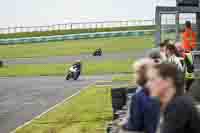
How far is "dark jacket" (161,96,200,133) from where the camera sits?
216 inches

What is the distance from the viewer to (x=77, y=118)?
17.8 m

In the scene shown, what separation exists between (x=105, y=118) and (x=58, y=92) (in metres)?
10.1

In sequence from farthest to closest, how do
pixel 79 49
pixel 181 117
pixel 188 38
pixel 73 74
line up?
pixel 79 49, pixel 73 74, pixel 188 38, pixel 181 117

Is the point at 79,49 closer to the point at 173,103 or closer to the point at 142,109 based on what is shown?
the point at 142,109

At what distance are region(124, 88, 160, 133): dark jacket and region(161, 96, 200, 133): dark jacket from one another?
100cm

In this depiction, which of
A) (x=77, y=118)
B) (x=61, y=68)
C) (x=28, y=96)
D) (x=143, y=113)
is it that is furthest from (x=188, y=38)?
(x=61, y=68)

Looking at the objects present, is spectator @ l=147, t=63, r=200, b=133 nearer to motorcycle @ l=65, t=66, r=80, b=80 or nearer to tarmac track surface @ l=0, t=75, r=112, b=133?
tarmac track surface @ l=0, t=75, r=112, b=133

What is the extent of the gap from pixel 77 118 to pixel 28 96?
8711mm

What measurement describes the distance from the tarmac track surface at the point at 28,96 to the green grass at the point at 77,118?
0.66 metres

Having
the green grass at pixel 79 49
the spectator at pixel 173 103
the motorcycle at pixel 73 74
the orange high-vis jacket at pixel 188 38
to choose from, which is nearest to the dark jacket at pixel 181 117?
the spectator at pixel 173 103

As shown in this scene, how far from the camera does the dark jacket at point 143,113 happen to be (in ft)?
22.1

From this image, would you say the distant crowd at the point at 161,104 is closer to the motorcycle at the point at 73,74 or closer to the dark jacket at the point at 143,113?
the dark jacket at the point at 143,113

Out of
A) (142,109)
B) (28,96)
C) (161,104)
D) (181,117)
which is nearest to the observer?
(181,117)

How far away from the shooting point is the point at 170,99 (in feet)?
18.3
